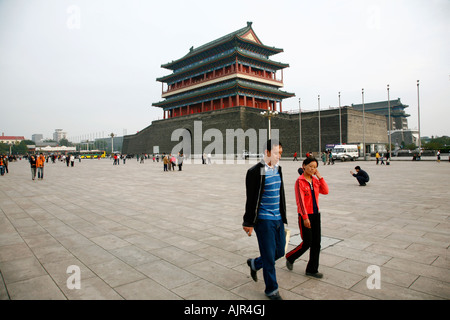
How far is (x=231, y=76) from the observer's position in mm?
41062

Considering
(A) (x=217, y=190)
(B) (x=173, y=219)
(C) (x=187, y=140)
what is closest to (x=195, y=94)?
(C) (x=187, y=140)

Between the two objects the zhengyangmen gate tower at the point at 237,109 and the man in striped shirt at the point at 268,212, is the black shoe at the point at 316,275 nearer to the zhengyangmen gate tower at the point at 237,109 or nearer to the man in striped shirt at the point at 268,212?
the man in striped shirt at the point at 268,212

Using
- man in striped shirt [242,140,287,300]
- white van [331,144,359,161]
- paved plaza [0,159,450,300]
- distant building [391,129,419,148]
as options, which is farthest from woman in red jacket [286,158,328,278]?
distant building [391,129,419,148]

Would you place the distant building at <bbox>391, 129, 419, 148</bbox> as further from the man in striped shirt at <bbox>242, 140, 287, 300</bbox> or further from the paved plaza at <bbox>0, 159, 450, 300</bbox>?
the man in striped shirt at <bbox>242, 140, 287, 300</bbox>

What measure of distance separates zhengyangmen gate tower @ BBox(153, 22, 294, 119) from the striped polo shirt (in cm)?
3819

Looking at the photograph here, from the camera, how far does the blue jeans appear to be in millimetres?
2609

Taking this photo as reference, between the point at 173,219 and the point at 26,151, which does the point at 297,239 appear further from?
the point at 26,151

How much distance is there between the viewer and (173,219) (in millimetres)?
5762

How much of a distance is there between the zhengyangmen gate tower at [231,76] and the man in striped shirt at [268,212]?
125 ft

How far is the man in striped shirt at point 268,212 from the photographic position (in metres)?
2.63

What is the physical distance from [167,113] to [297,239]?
52817 millimetres

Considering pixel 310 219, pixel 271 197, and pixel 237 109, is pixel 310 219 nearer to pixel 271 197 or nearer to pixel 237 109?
pixel 271 197

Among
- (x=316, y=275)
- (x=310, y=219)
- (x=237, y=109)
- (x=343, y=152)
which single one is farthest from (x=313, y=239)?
(x=237, y=109)

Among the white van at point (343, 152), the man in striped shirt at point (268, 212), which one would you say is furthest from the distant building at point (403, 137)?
the man in striped shirt at point (268, 212)
